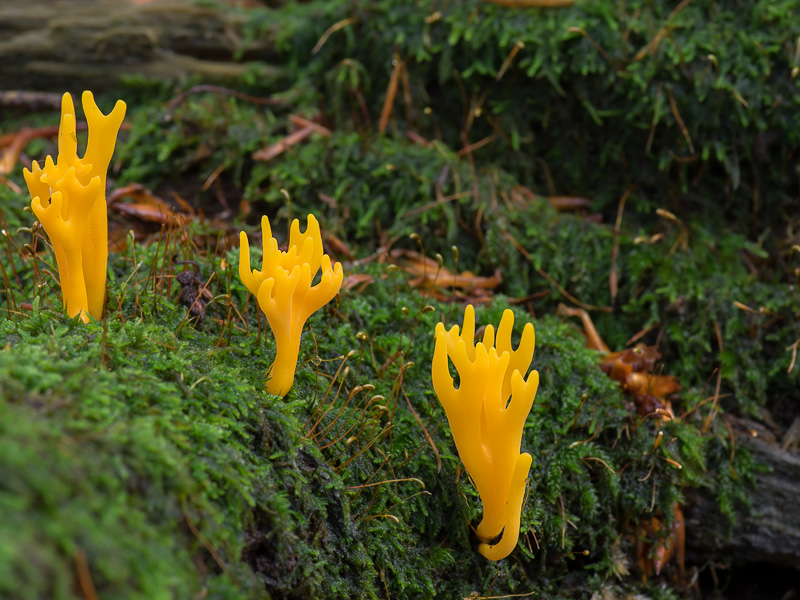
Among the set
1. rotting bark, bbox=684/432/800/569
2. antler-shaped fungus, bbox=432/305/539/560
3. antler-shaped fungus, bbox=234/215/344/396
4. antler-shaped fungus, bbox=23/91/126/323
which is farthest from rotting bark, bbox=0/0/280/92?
rotting bark, bbox=684/432/800/569

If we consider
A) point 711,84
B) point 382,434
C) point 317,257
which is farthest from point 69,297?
point 711,84

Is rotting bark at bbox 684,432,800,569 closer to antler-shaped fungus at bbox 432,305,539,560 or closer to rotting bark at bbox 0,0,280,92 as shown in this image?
antler-shaped fungus at bbox 432,305,539,560

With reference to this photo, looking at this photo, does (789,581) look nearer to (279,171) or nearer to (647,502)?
(647,502)

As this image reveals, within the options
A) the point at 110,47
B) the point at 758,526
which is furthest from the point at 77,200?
the point at 758,526

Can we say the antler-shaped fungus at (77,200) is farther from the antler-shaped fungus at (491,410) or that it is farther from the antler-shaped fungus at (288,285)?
the antler-shaped fungus at (491,410)

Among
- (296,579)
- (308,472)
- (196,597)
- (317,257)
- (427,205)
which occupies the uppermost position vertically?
(317,257)

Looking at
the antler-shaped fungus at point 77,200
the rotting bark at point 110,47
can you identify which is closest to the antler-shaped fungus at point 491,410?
the antler-shaped fungus at point 77,200
